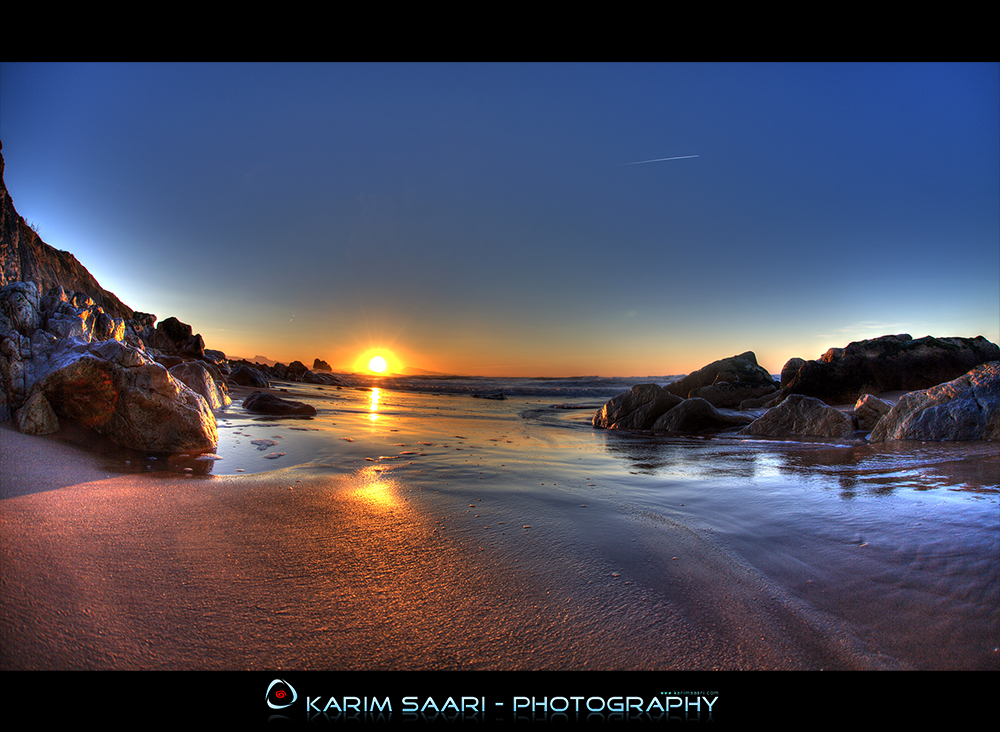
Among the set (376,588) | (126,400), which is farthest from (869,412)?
(126,400)

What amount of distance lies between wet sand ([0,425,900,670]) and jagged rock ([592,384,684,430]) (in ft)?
22.7

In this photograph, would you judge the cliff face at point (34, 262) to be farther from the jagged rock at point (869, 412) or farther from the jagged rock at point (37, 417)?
the jagged rock at point (869, 412)

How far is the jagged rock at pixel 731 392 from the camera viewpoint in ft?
42.8

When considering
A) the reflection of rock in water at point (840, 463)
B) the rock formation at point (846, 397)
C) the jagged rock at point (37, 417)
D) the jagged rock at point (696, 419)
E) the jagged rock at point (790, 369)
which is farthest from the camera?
the jagged rock at point (790, 369)

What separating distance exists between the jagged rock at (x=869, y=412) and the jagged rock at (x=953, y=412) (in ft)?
2.99

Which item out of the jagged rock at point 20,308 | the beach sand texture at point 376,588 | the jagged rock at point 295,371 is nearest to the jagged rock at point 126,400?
the jagged rock at point 20,308

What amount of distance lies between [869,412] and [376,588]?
8.42m

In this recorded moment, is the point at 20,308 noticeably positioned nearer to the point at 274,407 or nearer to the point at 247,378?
the point at 274,407

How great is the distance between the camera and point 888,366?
11172 millimetres
